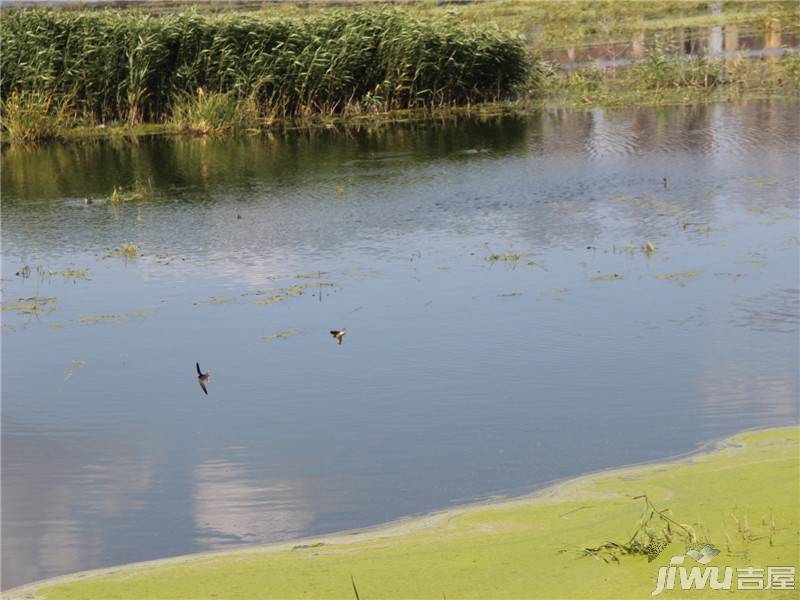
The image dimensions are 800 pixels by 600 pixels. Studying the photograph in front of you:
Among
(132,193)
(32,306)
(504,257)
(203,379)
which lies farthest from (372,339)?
(132,193)

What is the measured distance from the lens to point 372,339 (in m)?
8.78

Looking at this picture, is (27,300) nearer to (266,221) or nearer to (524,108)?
(266,221)

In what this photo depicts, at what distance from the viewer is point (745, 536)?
5051 millimetres

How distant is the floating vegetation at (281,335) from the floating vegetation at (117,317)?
1.29m

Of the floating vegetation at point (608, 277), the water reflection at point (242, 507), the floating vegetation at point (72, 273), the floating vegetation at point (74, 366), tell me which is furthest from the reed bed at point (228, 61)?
the water reflection at point (242, 507)

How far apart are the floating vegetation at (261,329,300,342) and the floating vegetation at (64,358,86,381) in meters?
1.23

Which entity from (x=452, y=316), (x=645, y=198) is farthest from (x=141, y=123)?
(x=452, y=316)

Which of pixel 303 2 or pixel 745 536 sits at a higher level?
pixel 303 2

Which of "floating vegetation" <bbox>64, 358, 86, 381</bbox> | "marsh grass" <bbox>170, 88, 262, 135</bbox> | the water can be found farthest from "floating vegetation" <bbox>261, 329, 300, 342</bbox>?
"marsh grass" <bbox>170, 88, 262, 135</bbox>

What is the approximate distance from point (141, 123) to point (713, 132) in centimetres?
962

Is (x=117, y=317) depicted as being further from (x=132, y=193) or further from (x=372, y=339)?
(x=132, y=193)

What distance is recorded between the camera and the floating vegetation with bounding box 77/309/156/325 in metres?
9.84

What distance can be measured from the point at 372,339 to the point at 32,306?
3.27 metres

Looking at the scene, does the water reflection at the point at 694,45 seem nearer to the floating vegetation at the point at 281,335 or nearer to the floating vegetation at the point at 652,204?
the floating vegetation at the point at 652,204
